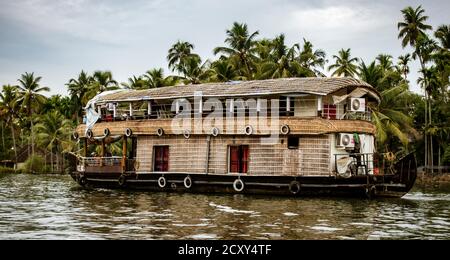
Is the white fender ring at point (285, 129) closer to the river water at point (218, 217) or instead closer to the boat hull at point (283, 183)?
the boat hull at point (283, 183)

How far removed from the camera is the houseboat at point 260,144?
58.8 feet

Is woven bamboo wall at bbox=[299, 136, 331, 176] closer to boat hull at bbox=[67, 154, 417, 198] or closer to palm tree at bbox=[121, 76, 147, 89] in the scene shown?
boat hull at bbox=[67, 154, 417, 198]

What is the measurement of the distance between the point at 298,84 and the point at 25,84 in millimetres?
Result: 35493

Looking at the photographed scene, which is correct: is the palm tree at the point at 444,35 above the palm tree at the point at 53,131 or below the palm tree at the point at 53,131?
above

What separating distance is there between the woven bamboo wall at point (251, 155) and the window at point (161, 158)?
7.8 inches

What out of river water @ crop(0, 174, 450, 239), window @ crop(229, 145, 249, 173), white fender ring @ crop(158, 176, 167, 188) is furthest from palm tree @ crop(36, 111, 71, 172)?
river water @ crop(0, 174, 450, 239)

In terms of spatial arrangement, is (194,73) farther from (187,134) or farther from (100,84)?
(187,134)

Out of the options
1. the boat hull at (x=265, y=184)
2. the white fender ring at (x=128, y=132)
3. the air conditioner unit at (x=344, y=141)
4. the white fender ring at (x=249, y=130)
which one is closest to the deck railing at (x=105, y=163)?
the boat hull at (x=265, y=184)

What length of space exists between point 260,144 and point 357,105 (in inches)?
131

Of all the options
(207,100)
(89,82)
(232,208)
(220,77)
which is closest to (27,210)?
(232,208)

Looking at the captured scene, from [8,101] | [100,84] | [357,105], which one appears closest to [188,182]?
[357,105]

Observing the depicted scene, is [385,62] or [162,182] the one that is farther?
[385,62]

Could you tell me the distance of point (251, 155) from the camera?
63.0 feet

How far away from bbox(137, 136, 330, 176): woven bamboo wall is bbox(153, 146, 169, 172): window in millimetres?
198
